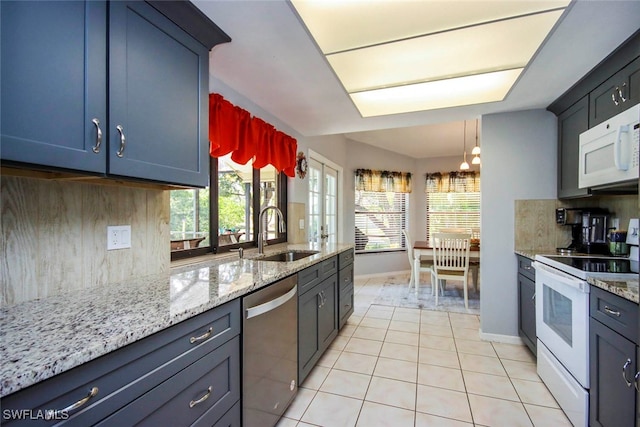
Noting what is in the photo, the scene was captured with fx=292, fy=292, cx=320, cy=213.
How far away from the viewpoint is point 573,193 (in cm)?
232

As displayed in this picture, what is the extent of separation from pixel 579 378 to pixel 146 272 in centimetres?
236

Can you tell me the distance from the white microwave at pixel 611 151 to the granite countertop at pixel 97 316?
1.96 metres

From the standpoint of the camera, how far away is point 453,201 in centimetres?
599

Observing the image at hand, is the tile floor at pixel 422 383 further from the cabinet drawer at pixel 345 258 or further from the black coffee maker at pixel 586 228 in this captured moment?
the black coffee maker at pixel 586 228

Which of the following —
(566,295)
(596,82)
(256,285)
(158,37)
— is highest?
(596,82)

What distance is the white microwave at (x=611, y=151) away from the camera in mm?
1516

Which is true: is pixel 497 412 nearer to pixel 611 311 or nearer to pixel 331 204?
pixel 611 311

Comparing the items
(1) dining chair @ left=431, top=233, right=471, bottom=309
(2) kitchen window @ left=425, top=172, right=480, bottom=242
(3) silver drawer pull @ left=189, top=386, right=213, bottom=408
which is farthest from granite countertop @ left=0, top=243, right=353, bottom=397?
(2) kitchen window @ left=425, top=172, right=480, bottom=242

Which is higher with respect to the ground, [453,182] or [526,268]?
[453,182]

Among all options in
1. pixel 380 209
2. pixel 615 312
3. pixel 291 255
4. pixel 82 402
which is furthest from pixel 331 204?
pixel 82 402

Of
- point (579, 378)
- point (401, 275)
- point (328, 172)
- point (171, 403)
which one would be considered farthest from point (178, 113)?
point (401, 275)

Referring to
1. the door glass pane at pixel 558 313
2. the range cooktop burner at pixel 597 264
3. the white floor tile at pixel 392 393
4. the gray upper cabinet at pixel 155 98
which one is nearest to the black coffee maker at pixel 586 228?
the range cooktop burner at pixel 597 264

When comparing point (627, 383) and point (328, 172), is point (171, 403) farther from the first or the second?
point (328, 172)

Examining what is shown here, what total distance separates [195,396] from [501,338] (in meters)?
2.82
